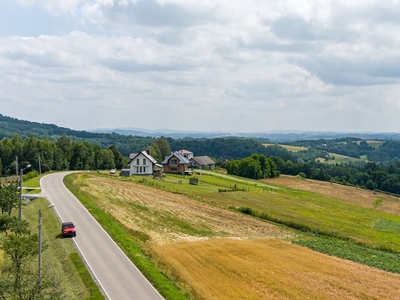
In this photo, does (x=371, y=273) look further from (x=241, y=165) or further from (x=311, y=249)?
(x=241, y=165)

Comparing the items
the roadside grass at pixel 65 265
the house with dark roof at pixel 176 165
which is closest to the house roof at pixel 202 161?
the house with dark roof at pixel 176 165

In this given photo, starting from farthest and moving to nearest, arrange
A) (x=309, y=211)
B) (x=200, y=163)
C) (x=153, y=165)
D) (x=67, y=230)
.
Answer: (x=200, y=163)
(x=153, y=165)
(x=309, y=211)
(x=67, y=230)

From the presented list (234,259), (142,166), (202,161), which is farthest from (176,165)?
(234,259)

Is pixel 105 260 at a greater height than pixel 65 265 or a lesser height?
greater

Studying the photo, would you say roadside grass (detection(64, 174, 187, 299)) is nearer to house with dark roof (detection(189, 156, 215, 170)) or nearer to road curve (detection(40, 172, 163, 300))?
road curve (detection(40, 172, 163, 300))

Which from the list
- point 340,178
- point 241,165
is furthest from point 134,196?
point 340,178

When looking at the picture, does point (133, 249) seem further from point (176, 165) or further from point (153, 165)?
point (176, 165)
